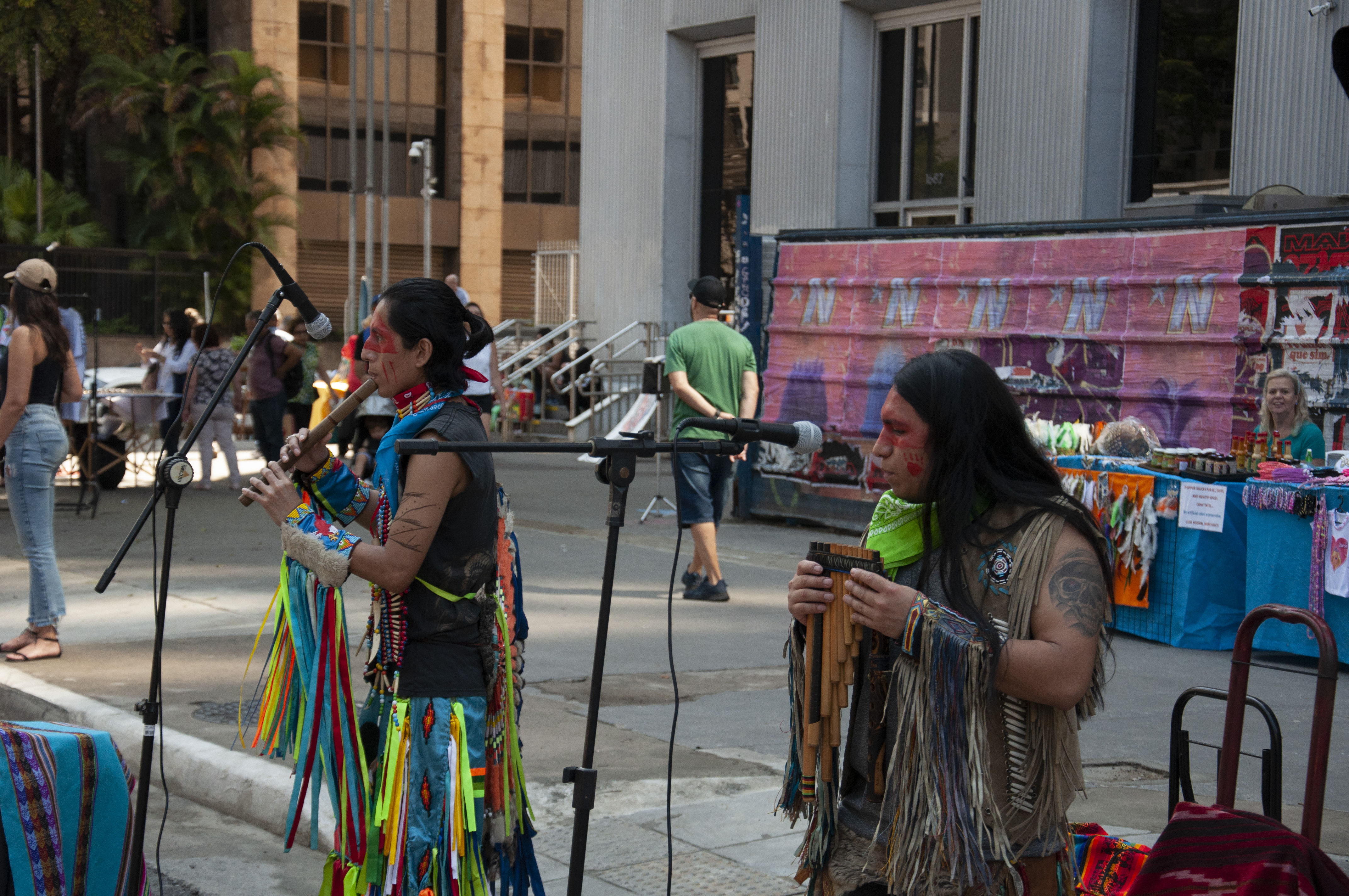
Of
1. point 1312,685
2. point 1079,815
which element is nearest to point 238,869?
point 1079,815

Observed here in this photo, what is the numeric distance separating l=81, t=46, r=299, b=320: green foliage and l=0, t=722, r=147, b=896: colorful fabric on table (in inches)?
1341

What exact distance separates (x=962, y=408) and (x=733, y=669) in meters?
5.00

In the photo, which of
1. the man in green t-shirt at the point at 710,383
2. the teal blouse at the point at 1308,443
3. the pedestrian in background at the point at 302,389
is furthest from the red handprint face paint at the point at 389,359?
the pedestrian in background at the point at 302,389

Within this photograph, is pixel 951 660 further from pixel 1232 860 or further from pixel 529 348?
pixel 529 348

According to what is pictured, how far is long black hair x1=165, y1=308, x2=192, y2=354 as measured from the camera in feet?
49.2

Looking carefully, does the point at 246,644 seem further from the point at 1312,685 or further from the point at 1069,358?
the point at 1069,358

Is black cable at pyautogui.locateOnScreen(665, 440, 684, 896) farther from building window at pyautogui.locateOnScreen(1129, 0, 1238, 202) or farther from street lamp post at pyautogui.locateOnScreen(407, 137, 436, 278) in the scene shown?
street lamp post at pyautogui.locateOnScreen(407, 137, 436, 278)

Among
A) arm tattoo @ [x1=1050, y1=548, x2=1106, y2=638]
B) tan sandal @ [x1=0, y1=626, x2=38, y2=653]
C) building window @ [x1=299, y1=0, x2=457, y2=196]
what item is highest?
building window @ [x1=299, y1=0, x2=457, y2=196]

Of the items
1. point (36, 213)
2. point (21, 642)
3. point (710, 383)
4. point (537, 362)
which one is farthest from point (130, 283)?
point (21, 642)

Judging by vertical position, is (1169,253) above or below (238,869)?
above

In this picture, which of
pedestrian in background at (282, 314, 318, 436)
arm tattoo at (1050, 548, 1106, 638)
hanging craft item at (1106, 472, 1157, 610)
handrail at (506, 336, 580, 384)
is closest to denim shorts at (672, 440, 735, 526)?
hanging craft item at (1106, 472, 1157, 610)

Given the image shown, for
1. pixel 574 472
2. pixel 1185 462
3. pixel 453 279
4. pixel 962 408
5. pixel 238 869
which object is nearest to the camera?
pixel 962 408

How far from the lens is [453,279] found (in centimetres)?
1241

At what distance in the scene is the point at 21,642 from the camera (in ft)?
23.7
